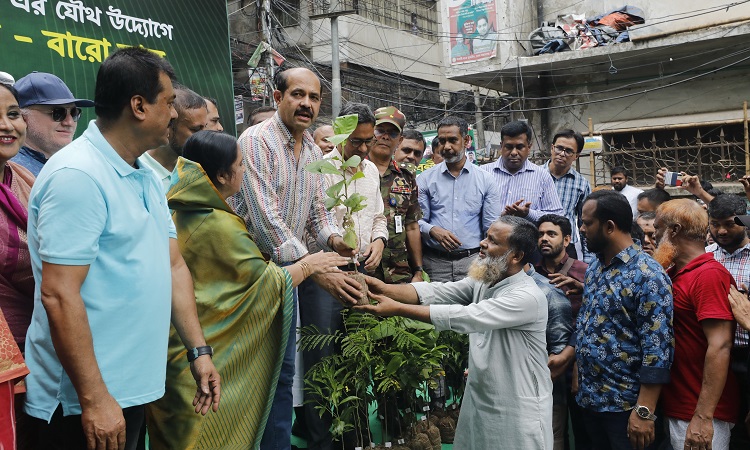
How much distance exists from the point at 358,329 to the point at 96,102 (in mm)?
2033

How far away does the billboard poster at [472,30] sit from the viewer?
55.6ft

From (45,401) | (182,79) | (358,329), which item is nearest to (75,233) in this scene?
(45,401)

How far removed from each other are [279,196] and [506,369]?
61.6 inches

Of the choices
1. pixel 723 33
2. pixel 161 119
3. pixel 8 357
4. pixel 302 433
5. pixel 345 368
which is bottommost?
pixel 302 433

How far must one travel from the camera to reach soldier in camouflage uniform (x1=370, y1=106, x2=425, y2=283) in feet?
17.0

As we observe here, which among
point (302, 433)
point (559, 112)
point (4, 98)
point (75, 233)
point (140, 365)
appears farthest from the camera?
point (559, 112)

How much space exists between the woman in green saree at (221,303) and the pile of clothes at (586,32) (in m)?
14.1

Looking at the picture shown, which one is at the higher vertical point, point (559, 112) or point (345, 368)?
point (559, 112)

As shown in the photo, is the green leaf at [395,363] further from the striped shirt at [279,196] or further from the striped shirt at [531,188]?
the striped shirt at [531,188]

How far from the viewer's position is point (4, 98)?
2789 mm

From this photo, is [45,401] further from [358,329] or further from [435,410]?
[435,410]

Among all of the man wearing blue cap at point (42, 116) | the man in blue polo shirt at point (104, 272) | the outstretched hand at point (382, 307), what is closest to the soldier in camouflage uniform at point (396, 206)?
the outstretched hand at point (382, 307)

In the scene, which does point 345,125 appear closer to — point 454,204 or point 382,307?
point 382,307

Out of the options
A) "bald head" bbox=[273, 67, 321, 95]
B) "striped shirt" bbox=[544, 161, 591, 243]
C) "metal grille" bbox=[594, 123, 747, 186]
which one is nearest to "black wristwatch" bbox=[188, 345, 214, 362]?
"bald head" bbox=[273, 67, 321, 95]
